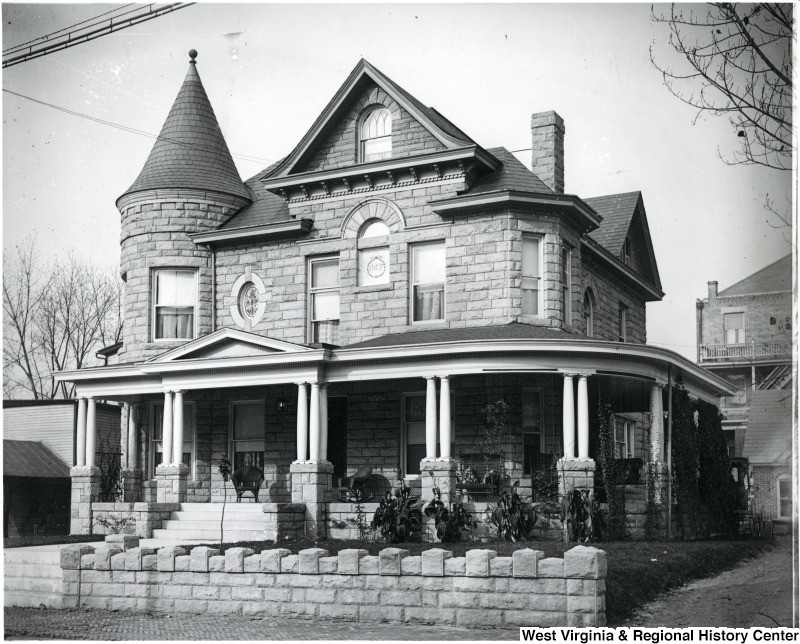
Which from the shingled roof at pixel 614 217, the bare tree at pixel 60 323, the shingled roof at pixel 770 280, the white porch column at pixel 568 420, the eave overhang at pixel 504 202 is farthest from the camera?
the bare tree at pixel 60 323

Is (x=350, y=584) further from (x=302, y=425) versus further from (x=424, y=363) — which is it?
(x=302, y=425)

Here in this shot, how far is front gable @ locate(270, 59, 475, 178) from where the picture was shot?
22.3 meters

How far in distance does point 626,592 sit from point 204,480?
13.0m

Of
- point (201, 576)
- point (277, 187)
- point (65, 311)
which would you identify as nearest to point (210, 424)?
point (277, 187)

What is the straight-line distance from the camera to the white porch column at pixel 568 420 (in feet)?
62.3

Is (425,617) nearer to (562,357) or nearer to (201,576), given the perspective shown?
(201,576)

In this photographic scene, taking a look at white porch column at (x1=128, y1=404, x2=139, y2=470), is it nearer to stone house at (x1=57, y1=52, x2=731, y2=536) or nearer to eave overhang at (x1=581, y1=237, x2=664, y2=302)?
stone house at (x1=57, y1=52, x2=731, y2=536)

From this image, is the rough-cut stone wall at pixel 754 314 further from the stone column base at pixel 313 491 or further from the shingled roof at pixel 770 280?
the stone column base at pixel 313 491

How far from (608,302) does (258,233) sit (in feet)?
29.5

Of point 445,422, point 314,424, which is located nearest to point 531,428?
point 445,422

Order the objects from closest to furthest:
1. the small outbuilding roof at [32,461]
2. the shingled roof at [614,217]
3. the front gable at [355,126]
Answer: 1. the front gable at [355,126]
2. the small outbuilding roof at [32,461]
3. the shingled roof at [614,217]

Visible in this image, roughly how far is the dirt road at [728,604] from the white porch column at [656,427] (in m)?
4.19

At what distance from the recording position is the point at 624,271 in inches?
1064

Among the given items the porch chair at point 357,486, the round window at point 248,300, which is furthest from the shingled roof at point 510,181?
the porch chair at point 357,486
